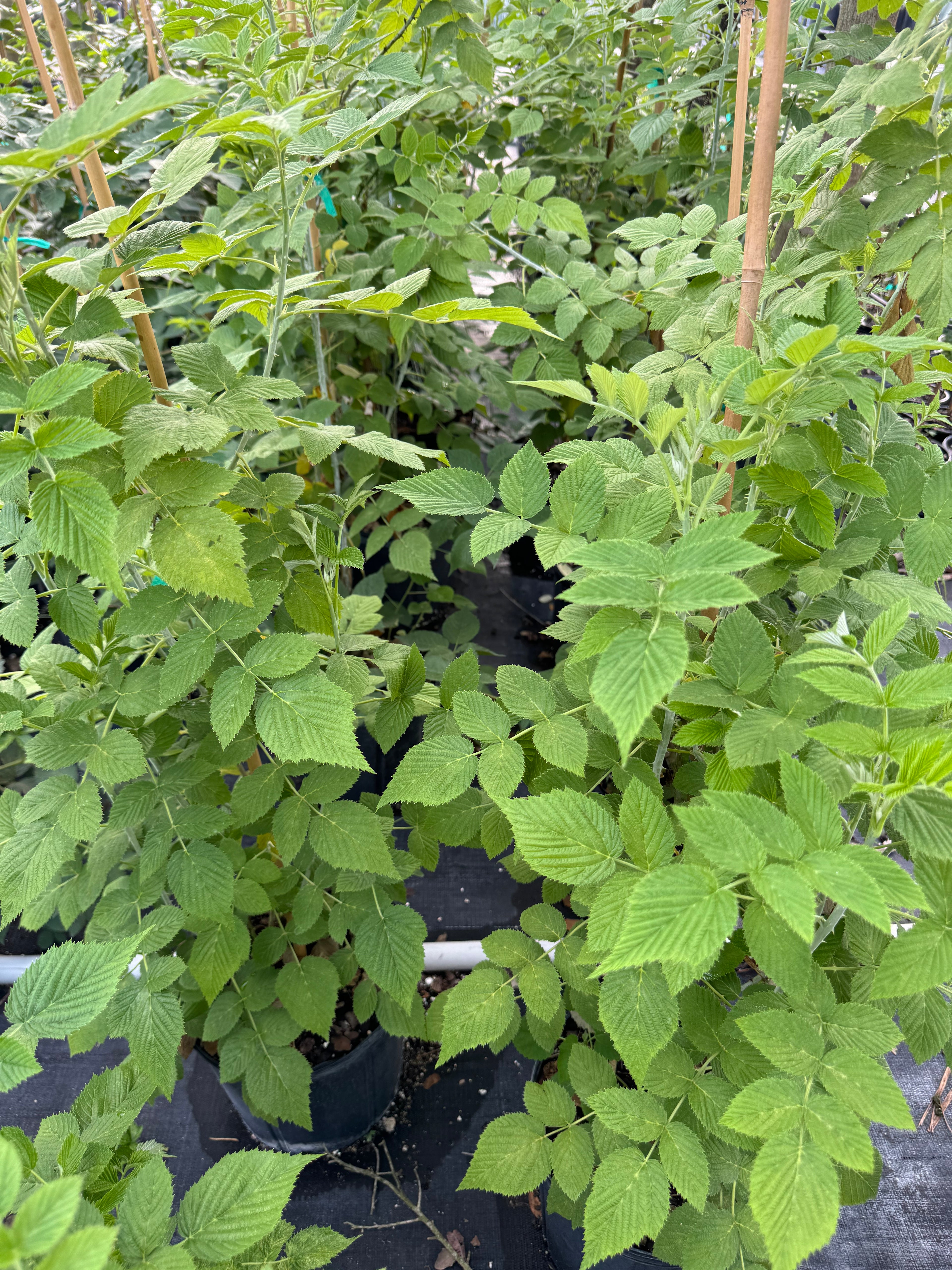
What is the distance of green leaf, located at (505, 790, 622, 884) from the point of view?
59 centimetres

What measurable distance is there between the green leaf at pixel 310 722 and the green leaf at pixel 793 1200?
1.29 feet

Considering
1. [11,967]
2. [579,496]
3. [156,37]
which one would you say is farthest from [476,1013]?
[156,37]

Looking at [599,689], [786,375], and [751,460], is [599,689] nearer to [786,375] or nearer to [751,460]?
[786,375]

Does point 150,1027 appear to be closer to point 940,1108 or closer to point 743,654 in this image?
point 743,654

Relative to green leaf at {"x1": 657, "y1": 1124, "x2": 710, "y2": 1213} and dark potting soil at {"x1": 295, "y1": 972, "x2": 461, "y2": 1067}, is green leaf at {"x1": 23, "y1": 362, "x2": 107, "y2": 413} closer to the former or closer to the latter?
green leaf at {"x1": 657, "y1": 1124, "x2": 710, "y2": 1213}

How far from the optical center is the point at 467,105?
1861mm

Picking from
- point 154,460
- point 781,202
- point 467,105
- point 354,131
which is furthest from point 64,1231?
point 467,105

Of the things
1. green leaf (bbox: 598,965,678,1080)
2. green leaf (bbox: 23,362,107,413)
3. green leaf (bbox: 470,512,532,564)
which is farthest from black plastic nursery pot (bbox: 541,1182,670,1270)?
green leaf (bbox: 23,362,107,413)

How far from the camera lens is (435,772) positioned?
0.69m

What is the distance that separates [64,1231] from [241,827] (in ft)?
1.83

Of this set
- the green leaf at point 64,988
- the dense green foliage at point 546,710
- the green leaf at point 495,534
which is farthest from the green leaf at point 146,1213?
the green leaf at point 495,534

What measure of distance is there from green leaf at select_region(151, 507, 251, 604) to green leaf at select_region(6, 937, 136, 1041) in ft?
0.90

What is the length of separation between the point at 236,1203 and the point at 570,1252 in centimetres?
75

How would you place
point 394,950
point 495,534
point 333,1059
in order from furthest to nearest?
point 333,1059 → point 394,950 → point 495,534
